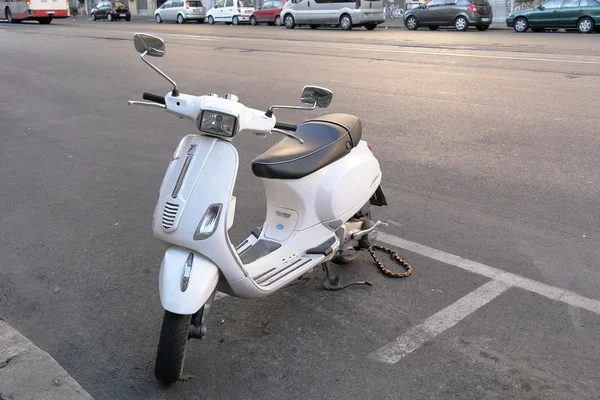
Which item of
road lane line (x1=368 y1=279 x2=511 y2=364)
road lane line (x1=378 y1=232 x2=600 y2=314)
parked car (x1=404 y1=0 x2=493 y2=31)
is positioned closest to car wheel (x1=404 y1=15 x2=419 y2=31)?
parked car (x1=404 y1=0 x2=493 y2=31)

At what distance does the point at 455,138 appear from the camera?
771 cm

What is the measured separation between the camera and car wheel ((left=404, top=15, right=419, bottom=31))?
1117 inches

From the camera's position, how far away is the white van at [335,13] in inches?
1148

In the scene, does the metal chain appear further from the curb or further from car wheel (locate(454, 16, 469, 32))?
car wheel (locate(454, 16, 469, 32))

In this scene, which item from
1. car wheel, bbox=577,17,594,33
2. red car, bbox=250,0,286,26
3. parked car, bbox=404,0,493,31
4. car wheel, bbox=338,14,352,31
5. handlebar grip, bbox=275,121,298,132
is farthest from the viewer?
red car, bbox=250,0,286,26

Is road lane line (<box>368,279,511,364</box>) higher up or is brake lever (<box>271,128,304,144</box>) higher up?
brake lever (<box>271,128,304,144</box>)

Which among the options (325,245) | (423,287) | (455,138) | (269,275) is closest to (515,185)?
(455,138)

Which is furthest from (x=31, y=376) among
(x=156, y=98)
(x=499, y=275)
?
(x=499, y=275)

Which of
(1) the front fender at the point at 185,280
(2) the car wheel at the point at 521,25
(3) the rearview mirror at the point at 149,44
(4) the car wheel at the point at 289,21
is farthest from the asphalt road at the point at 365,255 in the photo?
(4) the car wheel at the point at 289,21

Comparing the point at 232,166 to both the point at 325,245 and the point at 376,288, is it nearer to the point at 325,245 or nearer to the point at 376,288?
the point at 325,245

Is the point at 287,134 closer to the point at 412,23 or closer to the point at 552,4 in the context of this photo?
the point at 552,4

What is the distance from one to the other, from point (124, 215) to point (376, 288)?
2523 millimetres

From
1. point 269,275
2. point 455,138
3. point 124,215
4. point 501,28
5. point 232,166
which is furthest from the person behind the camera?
point 501,28

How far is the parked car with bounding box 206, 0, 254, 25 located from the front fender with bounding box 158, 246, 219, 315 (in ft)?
115
